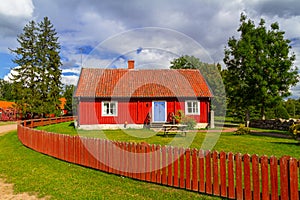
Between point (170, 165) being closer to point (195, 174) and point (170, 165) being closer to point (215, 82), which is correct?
point (195, 174)

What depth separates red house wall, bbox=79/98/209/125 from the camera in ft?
66.8

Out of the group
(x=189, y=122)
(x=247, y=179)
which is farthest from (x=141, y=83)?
(x=247, y=179)

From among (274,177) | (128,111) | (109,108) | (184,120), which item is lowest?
(274,177)

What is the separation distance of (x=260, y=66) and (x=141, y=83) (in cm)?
1141

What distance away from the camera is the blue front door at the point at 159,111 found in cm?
2084

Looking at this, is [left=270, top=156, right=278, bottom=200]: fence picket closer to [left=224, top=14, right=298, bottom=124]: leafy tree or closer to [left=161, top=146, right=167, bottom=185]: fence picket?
[left=161, top=146, right=167, bottom=185]: fence picket

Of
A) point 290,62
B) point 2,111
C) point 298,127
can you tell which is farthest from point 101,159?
point 2,111

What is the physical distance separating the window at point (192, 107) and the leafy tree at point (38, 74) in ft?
77.0

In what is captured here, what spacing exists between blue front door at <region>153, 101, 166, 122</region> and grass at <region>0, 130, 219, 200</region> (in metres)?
12.6

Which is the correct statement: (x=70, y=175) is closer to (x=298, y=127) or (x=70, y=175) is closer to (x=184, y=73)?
(x=298, y=127)

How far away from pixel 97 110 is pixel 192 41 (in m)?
11.5

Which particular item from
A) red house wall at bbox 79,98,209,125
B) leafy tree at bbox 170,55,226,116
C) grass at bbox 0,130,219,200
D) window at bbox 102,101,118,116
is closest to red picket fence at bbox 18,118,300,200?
grass at bbox 0,130,219,200

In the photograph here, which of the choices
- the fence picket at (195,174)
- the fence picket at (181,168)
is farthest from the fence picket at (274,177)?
the fence picket at (181,168)

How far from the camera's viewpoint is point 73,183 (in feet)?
21.0
